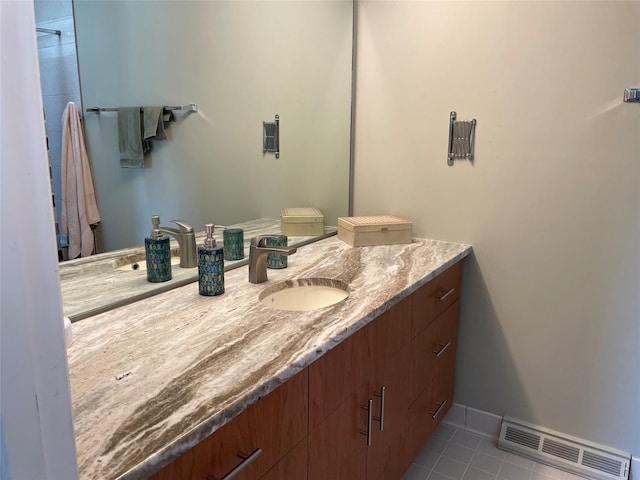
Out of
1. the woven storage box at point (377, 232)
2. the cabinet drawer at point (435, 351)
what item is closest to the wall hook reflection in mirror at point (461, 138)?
the woven storage box at point (377, 232)

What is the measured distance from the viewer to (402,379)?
64.0 inches

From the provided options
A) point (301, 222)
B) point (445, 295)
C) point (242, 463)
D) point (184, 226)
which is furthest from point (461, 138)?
point (242, 463)

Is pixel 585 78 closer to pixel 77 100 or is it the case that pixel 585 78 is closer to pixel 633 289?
pixel 633 289

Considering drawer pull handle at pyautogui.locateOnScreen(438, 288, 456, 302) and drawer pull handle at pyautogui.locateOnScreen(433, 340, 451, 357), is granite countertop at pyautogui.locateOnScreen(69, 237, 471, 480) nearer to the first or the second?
drawer pull handle at pyautogui.locateOnScreen(438, 288, 456, 302)

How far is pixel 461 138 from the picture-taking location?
2.05 m

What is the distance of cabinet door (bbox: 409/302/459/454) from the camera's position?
178 centimetres

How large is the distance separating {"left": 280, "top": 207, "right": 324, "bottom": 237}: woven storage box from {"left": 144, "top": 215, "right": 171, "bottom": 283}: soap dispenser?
750 millimetres

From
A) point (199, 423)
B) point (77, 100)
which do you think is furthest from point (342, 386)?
point (77, 100)

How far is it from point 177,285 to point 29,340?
105 cm

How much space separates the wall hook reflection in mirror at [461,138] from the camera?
204cm

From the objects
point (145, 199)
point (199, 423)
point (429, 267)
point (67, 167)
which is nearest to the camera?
point (199, 423)

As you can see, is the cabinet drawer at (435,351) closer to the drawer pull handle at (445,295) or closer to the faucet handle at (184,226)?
the drawer pull handle at (445,295)

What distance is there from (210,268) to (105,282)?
29 cm

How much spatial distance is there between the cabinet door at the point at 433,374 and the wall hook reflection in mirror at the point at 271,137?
3.22ft
